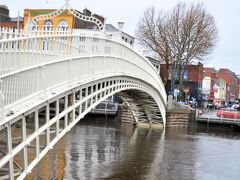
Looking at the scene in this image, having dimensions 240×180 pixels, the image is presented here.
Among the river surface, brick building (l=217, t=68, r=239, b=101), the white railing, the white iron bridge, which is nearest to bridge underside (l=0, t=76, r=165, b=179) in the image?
the white iron bridge

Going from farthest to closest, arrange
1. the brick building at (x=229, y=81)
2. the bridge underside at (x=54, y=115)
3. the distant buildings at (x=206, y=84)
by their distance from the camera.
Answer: the brick building at (x=229, y=81), the distant buildings at (x=206, y=84), the bridge underside at (x=54, y=115)

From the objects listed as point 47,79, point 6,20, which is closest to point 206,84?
point 6,20

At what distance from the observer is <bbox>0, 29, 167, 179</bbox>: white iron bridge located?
953 centimetres

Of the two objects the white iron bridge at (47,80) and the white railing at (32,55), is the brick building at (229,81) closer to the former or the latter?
the white iron bridge at (47,80)

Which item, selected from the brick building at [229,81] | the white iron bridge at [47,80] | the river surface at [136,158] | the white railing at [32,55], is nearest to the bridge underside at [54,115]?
the white iron bridge at [47,80]

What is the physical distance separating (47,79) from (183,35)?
38.6m

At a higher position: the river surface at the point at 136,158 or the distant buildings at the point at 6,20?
the distant buildings at the point at 6,20

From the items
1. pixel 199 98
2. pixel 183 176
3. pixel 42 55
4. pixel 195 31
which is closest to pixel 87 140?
pixel 183 176

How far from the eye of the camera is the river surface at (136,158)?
16656mm

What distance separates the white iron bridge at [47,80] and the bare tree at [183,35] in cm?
2688

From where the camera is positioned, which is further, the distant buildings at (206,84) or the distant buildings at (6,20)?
the distant buildings at (206,84)

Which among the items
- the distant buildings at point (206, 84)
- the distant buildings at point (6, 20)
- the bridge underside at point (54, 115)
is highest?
the distant buildings at point (6, 20)

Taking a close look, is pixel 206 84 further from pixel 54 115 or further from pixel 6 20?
pixel 54 115

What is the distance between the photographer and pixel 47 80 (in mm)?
11773
